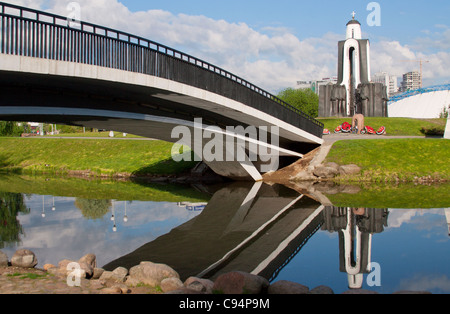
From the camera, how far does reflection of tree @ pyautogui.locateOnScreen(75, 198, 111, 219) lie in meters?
18.6

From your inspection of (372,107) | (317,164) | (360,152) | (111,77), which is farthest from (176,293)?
(372,107)

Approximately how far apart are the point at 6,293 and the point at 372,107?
178 ft

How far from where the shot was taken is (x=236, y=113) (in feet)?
67.5

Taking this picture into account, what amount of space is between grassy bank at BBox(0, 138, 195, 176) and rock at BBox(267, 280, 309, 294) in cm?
2553

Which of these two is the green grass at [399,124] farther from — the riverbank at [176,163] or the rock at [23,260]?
the rock at [23,260]

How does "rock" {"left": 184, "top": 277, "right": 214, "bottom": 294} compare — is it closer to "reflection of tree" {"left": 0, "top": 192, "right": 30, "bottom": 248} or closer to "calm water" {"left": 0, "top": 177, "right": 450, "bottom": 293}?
"calm water" {"left": 0, "top": 177, "right": 450, "bottom": 293}

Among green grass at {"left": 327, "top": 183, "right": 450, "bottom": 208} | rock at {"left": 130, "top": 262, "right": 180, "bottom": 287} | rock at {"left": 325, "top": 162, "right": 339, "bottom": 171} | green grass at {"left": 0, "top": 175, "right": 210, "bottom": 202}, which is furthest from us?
rock at {"left": 325, "top": 162, "right": 339, "bottom": 171}

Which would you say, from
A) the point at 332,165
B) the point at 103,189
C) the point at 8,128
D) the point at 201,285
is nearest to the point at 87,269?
the point at 201,285

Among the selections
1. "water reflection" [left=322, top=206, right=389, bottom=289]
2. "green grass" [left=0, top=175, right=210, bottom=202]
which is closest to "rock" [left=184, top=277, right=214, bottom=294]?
"water reflection" [left=322, top=206, right=389, bottom=289]

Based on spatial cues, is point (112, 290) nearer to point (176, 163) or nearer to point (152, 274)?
point (152, 274)

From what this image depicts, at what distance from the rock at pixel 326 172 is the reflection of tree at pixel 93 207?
43.7ft

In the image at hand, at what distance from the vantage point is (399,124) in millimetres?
49062

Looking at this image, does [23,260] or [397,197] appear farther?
[397,197]

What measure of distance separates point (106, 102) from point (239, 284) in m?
10.0
